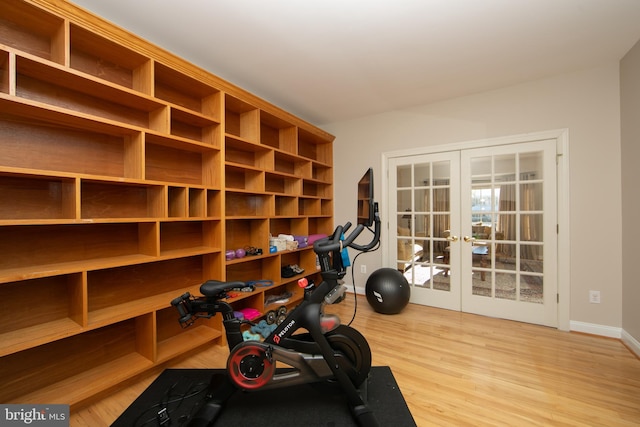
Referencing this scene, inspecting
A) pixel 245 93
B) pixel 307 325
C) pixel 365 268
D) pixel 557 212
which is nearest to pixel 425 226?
pixel 365 268

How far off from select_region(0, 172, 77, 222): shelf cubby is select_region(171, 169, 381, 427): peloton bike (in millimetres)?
941

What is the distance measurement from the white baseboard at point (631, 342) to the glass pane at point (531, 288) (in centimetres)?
58

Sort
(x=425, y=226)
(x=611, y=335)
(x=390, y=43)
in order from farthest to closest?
(x=425, y=226) → (x=611, y=335) → (x=390, y=43)

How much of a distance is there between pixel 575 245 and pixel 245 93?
3.59 meters

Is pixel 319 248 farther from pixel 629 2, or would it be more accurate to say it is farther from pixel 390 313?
pixel 629 2

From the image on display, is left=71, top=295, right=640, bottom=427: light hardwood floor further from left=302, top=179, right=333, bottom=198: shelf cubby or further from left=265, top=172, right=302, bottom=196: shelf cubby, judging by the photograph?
left=302, top=179, right=333, bottom=198: shelf cubby

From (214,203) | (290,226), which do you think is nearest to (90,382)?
(214,203)

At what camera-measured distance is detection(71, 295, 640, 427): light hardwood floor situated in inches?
58.9

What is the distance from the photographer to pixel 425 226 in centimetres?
329

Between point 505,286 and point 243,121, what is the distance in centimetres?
343

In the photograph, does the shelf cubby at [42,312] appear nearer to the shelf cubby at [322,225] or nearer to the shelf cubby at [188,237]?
the shelf cubby at [188,237]

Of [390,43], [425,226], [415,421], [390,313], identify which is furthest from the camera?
[425,226]

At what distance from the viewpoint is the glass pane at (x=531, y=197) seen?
8.85 ft

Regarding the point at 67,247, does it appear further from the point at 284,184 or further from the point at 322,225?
the point at 322,225
